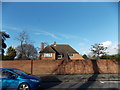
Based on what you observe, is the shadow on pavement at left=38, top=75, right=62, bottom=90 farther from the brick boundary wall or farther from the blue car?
the brick boundary wall

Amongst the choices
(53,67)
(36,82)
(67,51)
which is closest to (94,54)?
(67,51)

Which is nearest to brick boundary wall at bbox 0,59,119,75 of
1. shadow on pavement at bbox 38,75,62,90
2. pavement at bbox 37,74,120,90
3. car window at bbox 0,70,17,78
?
pavement at bbox 37,74,120,90

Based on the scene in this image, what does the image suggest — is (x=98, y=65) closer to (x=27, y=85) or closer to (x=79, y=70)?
(x=79, y=70)

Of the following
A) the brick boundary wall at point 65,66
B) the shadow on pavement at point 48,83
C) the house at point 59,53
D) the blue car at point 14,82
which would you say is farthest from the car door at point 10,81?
the house at point 59,53

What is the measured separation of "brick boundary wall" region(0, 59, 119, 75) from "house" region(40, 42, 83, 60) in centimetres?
1705

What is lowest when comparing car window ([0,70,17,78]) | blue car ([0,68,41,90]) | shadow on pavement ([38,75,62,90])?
shadow on pavement ([38,75,62,90])

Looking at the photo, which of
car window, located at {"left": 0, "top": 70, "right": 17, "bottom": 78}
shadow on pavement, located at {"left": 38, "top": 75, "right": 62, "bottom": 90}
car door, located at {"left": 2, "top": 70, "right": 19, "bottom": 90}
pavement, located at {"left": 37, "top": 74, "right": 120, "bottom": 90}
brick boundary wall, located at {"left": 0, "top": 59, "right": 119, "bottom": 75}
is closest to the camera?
car door, located at {"left": 2, "top": 70, "right": 19, "bottom": 90}

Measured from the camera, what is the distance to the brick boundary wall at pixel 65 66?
628 inches

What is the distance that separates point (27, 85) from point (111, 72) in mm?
13141

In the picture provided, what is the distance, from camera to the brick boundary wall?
15.9 metres

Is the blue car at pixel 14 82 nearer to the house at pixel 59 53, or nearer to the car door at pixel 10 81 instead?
the car door at pixel 10 81

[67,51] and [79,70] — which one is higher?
[67,51]

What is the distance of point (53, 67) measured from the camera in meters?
16.1

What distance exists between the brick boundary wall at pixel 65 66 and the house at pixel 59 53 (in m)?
17.0
